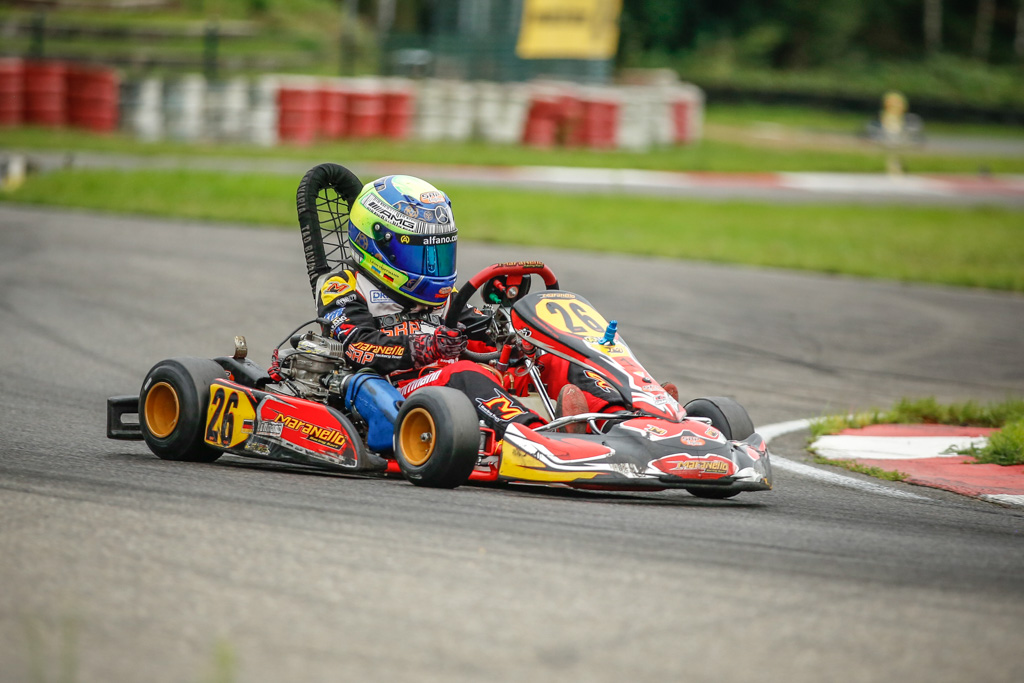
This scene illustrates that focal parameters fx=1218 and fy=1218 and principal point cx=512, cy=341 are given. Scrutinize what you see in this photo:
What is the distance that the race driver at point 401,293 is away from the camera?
16.9ft

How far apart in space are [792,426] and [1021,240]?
10.1 metres

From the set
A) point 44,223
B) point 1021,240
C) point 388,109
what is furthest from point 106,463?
point 388,109

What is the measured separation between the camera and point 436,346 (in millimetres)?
5141

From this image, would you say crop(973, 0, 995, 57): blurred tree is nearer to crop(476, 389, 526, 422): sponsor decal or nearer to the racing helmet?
the racing helmet

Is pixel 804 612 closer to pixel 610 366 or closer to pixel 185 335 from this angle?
pixel 610 366

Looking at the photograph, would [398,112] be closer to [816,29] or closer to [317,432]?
[317,432]

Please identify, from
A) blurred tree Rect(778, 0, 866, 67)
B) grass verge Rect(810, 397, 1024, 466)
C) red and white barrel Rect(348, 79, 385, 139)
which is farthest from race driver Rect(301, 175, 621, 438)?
blurred tree Rect(778, 0, 866, 67)

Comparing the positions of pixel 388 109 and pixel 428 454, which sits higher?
pixel 388 109

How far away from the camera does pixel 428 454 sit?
4574mm

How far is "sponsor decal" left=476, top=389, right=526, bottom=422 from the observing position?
4.71 metres

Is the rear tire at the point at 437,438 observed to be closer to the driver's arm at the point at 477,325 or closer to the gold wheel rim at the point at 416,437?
the gold wheel rim at the point at 416,437

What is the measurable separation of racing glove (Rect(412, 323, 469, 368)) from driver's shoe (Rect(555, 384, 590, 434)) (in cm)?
60

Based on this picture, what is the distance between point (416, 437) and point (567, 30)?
74.4ft

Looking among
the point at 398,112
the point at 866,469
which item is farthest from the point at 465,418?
the point at 398,112
